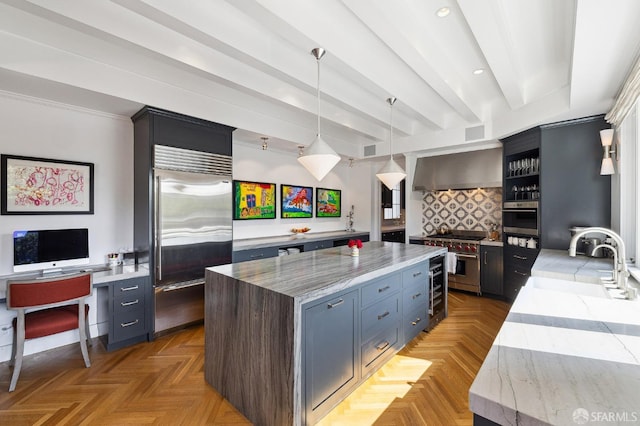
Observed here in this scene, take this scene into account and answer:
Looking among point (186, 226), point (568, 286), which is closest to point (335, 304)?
point (568, 286)

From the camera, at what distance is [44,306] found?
2.61 meters

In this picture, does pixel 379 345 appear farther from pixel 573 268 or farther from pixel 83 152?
pixel 83 152

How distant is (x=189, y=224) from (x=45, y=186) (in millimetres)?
1381

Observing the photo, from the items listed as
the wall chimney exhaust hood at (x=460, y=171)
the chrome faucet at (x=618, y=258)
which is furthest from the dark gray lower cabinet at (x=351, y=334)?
the wall chimney exhaust hood at (x=460, y=171)

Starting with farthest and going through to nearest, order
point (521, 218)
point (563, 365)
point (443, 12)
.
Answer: point (521, 218), point (443, 12), point (563, 365)

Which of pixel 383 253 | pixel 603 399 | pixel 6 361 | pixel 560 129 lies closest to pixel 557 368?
pixel 603 399

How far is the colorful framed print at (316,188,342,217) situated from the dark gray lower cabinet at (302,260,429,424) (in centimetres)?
323

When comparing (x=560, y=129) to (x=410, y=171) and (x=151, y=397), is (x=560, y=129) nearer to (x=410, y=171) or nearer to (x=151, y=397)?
(x=410, y=171)

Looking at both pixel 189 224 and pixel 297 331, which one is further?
pixel 189 224

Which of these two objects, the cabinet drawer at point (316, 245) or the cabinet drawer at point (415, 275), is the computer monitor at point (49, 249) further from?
the cabinet drawer at point (415, 275)

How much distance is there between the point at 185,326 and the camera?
11.7 ft

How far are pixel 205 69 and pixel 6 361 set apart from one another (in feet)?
10.7

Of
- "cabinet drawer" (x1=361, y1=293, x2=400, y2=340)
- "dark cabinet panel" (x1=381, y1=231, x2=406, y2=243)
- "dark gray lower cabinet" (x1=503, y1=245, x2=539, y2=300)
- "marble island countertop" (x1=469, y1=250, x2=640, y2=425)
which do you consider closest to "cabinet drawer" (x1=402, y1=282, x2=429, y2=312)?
"cabinet drawer" (x1=361, y1=293, x2=400, y2=340)

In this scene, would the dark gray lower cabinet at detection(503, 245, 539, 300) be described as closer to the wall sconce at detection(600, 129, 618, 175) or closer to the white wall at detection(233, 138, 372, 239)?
the wall sconce at detection(600, 129, 618, 175)
